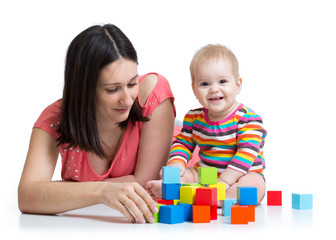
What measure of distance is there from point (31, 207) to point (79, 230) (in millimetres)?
441

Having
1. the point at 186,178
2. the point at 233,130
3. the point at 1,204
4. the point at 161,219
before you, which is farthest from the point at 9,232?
the point at 233,130

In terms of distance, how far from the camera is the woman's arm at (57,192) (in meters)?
2.35

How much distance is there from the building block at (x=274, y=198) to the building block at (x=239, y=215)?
1.92 ft

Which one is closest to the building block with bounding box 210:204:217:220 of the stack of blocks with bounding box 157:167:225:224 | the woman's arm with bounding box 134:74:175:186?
the stack of blocks with bounding box 157:167:225:224

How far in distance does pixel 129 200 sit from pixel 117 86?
0.61 metres

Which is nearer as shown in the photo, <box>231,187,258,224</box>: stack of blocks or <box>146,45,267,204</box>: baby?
<box>231,187,258,224</box>: stack of blocks

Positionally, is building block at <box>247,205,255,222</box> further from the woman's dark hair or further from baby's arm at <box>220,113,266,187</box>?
the woman's dark hair

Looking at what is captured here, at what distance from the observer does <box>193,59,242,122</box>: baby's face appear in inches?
116

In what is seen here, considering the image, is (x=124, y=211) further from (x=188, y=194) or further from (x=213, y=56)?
(x=213, y=56)

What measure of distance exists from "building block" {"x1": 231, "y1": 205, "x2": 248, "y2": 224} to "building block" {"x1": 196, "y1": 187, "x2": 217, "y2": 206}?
9cm

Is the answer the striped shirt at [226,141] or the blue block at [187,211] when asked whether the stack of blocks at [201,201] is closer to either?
the blue block at [187,211]

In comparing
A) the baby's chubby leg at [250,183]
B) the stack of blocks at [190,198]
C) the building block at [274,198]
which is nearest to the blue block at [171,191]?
the stack of blocks at [190,198]

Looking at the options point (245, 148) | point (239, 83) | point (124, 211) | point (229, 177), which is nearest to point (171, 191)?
point (124, 211)

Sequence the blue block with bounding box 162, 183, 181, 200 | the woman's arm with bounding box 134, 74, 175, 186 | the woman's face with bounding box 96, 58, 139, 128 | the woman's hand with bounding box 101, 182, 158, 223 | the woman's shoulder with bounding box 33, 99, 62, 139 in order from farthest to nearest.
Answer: the woman's arm with bounding box 134, 74, 175, 186 → the woman's shoulder with bounding box 33, 99, 62, 139 → the woman's face with bounding box 96, 58, 139, 128 → the blue block with bounding box 162, 183, 181, 200 → the woman's hand with bounding box 101, 182, 158, 223
